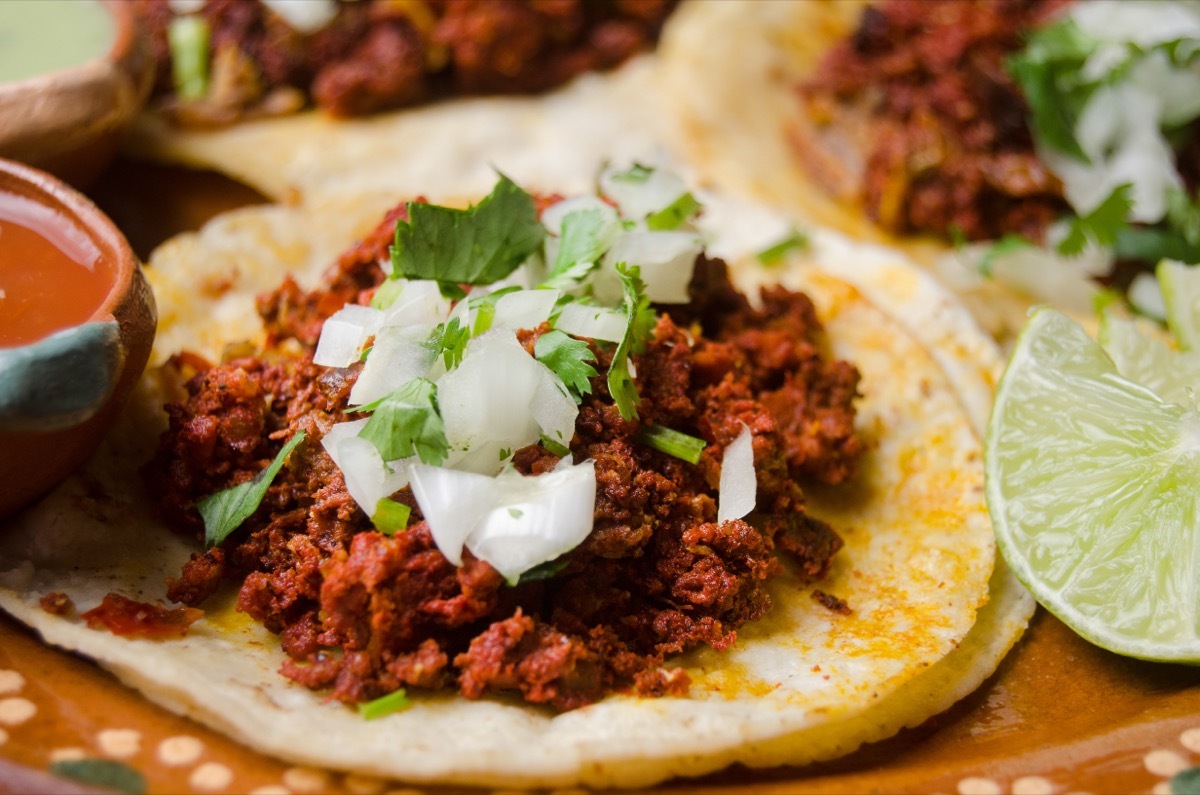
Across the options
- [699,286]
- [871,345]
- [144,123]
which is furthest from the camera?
[144,123]

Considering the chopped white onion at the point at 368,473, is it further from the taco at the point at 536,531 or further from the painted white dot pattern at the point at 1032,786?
the painted white dot pattern at the point at 1032,786

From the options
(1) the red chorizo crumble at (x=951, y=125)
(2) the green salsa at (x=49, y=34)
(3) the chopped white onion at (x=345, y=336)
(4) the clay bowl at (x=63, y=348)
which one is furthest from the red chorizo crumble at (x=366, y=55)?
(3) the chopped white onion at (x=345, y=336)

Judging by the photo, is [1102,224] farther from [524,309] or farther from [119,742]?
[119,742]

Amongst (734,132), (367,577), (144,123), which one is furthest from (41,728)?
(734,132)

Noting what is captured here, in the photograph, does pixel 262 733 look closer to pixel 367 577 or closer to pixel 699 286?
pixel 367 577

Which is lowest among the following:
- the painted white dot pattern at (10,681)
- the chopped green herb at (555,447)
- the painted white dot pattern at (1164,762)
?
the painted white dot pattern at (10,681)

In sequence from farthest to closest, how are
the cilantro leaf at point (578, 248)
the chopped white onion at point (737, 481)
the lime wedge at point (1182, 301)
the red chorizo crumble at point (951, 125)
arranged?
the red chorizo crumble at point (951, 125), the lime wedge at point (1182, 301), the cilantro leaf at point (578, 248), the chopped white onion at point (737, 481)

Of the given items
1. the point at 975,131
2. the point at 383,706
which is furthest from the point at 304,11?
the point at 383,706
